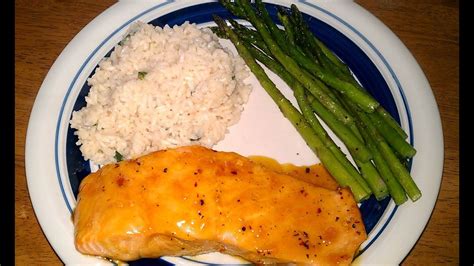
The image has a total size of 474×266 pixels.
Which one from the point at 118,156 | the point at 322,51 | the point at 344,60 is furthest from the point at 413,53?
the point at 118,156

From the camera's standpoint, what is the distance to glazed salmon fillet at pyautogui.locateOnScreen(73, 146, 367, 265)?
3121 millimetres

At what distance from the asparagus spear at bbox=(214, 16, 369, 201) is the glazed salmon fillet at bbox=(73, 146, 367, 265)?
182 millimetres

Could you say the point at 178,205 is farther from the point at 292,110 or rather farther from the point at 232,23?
the point at 232,23

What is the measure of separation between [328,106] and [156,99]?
1.42 meters

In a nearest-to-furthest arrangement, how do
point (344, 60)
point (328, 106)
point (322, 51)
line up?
point (328, 106), point (322, 51), point (344, 60)

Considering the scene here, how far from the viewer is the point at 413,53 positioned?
4.30m

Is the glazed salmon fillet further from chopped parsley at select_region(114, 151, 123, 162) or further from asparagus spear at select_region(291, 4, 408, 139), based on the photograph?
asparagus spear at select_region(291, 4, 408, 139)

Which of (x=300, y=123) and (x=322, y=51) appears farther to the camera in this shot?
(x=322, y=51)

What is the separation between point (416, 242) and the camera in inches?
133

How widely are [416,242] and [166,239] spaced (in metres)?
1.84

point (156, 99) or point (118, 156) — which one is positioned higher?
point (156, 99)

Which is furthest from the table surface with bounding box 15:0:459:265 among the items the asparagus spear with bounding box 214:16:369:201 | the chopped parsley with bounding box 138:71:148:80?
the chopped parsley with bounding box 138:71:148:80

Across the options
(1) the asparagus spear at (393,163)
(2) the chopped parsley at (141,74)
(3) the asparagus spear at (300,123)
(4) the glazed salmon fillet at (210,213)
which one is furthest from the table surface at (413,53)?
(2) the chopped parsley at (141,74)

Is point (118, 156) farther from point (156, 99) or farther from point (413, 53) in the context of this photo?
point (413, 53)
